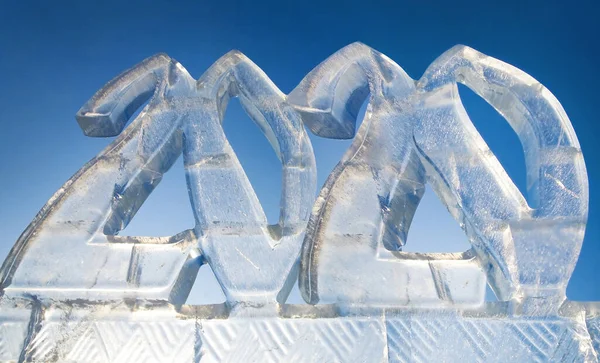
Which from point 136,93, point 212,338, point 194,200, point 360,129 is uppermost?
point 136,93

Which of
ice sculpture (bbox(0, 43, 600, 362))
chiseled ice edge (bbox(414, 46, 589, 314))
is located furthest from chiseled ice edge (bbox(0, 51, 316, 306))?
chiseled ice edge (bbox(414, 46, 589, 314))

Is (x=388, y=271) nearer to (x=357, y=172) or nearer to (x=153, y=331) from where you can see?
(x=357, y=172)

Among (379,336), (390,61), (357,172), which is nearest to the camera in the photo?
(379,336)

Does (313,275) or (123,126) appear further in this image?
(123,126)

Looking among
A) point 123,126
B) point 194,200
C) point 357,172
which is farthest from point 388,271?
point 123,126

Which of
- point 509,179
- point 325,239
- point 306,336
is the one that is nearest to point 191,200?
point 325,239

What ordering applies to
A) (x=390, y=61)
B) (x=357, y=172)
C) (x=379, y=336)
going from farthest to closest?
(x=390, y=61) → (x=357, y=172) → (x=379, y=336)

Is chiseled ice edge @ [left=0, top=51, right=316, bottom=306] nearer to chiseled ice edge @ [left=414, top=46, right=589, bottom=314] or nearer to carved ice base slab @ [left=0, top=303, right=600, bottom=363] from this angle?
carved ice base slab @ [left=0, top=303, right=600, bottom=363]

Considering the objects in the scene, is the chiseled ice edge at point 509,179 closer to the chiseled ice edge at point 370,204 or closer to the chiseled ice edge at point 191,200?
the chiseled ice edge at point 370,204
